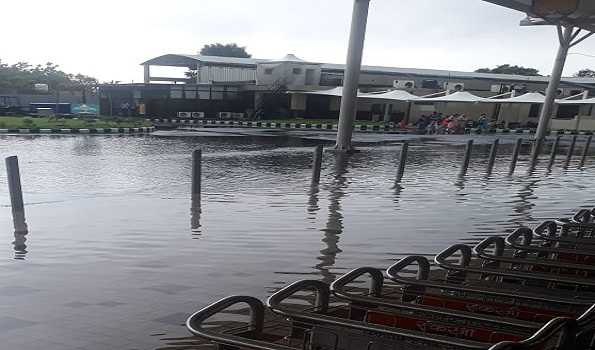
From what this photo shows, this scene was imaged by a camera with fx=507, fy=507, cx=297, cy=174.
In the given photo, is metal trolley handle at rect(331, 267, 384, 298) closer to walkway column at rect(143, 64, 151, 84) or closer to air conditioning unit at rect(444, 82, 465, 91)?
air conditioning unit at rect(444, 82, 465, 91)

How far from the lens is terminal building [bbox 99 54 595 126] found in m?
29.8

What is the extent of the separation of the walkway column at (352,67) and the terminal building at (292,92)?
47.6ft

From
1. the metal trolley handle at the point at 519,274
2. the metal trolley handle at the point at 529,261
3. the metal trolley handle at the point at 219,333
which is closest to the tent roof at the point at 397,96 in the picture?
the metal trolley handle at the point at 529,261

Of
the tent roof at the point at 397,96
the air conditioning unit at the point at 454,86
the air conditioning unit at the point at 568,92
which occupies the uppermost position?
the air conditioning unit at the point at 568,92

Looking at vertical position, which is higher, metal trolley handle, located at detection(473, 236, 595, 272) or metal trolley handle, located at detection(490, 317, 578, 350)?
metal trolley handle, located at detection(490, 317, 578, 350)

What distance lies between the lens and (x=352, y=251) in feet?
18.2

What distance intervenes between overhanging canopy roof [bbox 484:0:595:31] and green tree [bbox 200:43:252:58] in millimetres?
46797

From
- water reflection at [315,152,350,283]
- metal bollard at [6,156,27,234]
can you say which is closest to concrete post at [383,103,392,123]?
water reflection at [315,152,350,283]

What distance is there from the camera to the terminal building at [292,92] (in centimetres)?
2977

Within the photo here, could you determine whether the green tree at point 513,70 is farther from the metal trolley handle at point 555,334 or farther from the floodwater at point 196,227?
the metal trolley handle at point 555,334

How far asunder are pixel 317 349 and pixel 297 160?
36.7ft

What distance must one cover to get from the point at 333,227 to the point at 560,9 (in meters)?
6.14

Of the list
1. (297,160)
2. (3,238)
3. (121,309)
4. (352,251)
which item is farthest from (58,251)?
(297,160)

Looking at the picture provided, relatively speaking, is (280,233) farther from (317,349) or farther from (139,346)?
(317,349)
